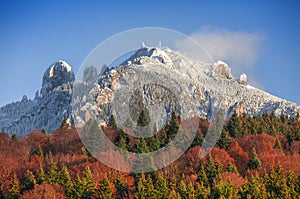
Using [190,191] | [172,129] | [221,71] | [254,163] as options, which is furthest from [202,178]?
[221,71]

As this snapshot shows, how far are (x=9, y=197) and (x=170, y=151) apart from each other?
759 inches

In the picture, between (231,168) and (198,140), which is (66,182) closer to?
(231,168)

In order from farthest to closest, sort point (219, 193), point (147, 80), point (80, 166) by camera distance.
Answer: point (147, 80) → point (80, 166) → point (219, 193)

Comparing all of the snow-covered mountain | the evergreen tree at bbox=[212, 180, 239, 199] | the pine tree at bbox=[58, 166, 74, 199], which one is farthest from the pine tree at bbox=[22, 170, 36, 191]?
the snow-covered mountain

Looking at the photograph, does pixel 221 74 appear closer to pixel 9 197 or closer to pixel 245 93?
pixel 245 93

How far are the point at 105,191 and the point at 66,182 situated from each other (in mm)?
4760

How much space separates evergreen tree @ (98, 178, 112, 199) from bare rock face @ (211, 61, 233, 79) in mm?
118390

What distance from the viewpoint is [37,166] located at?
60.7 metres

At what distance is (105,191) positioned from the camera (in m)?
49.6

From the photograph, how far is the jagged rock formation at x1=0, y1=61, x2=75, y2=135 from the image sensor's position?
182625 millimetres

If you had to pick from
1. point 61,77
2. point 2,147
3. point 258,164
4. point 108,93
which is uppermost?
point 61,77

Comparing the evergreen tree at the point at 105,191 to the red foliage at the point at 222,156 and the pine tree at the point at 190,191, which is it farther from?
the red foliage at the point at 222,156

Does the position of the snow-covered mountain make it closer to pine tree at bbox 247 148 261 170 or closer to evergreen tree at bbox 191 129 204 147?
evergreen tree at bbox 191 129 204 147

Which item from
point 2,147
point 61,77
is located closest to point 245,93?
point 61,77
